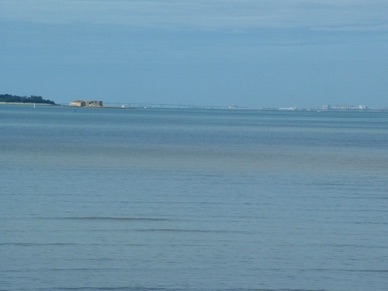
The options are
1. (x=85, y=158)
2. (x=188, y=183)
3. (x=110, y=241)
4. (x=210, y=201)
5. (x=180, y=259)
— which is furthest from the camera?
(x=85, y=158)

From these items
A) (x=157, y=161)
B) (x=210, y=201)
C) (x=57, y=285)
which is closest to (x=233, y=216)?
(x=210, y=201)

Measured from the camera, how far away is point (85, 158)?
3422 centimetres

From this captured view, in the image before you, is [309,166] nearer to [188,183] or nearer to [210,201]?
[188,183]

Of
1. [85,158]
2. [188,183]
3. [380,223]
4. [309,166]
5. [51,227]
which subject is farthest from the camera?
[85,158]

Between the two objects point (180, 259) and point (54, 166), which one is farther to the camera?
point (54, 166)

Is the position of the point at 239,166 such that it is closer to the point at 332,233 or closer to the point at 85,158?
the point at 85,158

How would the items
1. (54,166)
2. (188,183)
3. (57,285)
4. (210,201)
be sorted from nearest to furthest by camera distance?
(57,285) → (210,201) → (188,183) → (54,166)

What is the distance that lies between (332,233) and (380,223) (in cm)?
166

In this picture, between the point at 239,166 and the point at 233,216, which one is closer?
the point at 233,216

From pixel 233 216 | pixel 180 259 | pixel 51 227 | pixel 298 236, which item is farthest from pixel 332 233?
pixel 51 227

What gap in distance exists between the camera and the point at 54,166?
2970 cm

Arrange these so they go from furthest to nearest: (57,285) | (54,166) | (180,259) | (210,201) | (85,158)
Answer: (85,158) → (54,166) → (210,201) → (180,259) → (57,285)

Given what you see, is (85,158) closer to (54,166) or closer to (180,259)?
(54,166)

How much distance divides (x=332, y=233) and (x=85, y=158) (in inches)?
764
